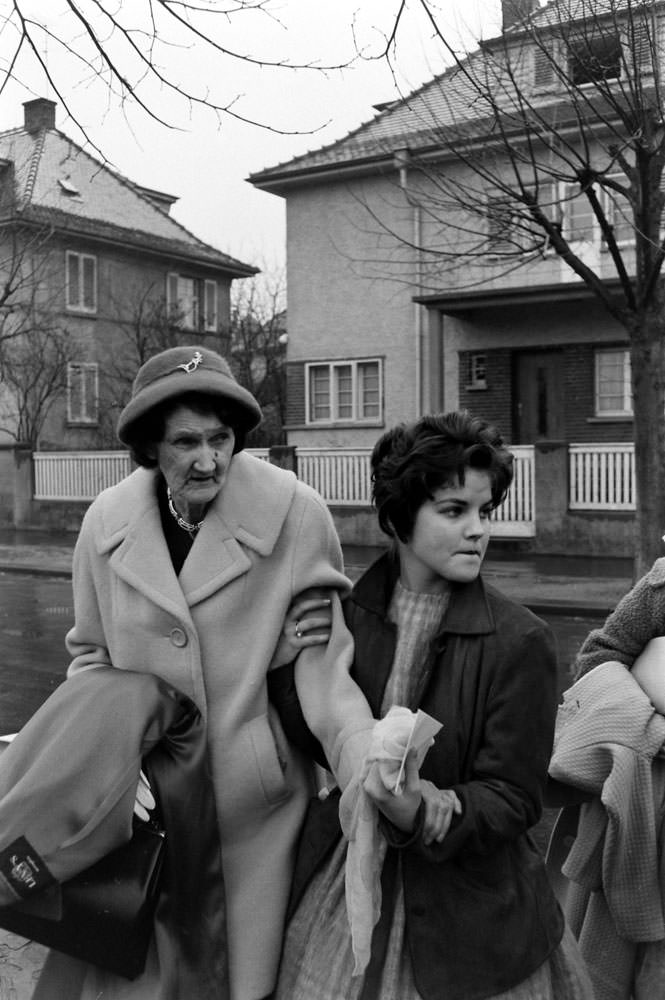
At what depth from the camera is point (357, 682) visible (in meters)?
2.15

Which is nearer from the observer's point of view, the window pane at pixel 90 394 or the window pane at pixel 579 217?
the window pane at pixel 579 217

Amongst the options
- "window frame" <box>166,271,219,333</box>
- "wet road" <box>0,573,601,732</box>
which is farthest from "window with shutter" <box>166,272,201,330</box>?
"wet road" <box>0,573,601,732</box>

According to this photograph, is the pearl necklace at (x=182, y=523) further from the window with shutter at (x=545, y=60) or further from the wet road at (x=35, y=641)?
the window with shutter at (x=545, y=60)

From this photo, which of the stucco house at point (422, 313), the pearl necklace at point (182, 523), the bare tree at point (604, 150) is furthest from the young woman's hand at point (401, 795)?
the stucco house at point (422, 313)

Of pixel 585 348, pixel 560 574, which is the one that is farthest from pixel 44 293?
pixel 560 574

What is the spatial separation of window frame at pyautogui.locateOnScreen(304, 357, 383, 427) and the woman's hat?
814 inches

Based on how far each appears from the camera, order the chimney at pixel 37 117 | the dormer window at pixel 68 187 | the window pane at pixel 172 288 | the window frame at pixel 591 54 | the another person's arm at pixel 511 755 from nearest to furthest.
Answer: the another person's arm at pixel 511 755
the window frame at pixel 591 54
the dormer window at pixel 68 187
the chimney at pixel 37 117
the window pane at pixel 172 288

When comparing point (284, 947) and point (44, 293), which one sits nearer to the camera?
point (284, 947)

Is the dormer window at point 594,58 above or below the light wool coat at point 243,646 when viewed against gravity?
above

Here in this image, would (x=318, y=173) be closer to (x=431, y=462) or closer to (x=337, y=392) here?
(x=337, y=392)

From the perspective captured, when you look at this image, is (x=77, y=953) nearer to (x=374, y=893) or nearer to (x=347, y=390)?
(x=374, y=893)

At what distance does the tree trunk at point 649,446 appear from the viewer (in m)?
11.1

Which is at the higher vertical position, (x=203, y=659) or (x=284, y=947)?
(x=203, y=659)

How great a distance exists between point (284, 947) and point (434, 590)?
2.43ft
